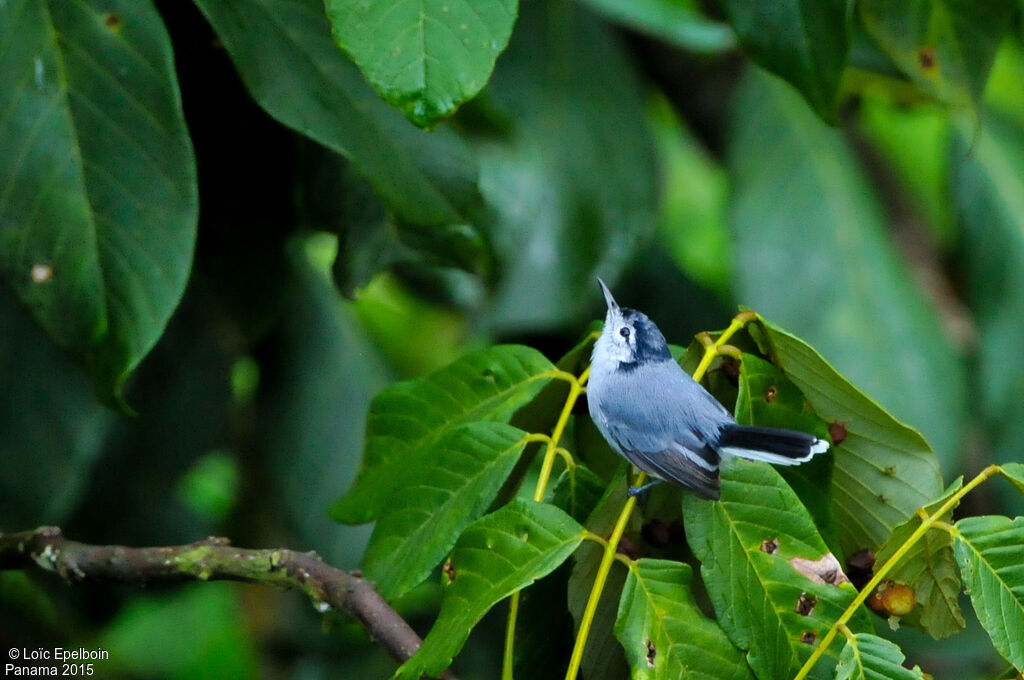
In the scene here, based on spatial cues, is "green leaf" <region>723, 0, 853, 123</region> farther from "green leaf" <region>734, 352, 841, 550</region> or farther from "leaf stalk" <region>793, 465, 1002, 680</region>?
"leaf stalk" <region>793, 465, 1002, 680</region>

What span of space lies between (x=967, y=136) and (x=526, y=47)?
133 centimetres

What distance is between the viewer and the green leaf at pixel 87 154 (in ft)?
4.75

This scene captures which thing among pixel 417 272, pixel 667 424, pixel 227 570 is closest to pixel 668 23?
pixel 417 272

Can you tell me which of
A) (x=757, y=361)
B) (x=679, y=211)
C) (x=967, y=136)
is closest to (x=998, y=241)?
(x=967, y=136)

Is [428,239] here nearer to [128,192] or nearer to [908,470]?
[128,192]

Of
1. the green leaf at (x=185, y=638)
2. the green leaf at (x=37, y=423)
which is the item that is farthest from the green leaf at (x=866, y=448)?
the green leaf at (x=185, y=638)

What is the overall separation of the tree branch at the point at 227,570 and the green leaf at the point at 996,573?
0.55 m

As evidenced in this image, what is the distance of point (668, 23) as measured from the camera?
2936 mm

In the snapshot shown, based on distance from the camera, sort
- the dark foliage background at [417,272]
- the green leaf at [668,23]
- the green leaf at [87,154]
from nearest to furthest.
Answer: the green leaf at [87,154], the dark foliage background at [417,272], the green leaf at [668,23]

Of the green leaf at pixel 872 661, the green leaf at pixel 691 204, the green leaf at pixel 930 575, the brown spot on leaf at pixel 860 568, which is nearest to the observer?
the green leaf at pixel 872 661

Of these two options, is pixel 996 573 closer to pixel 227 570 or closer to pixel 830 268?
pixel 227 570

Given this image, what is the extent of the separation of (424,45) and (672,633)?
2.28 feet

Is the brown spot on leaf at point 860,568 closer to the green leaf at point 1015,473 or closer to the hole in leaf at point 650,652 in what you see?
the green leaf at point 1015,473

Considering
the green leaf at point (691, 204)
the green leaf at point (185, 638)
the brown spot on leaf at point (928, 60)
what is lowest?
the green leaf at point (185, 638)
